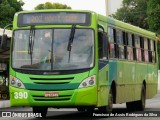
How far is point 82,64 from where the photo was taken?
17844mm

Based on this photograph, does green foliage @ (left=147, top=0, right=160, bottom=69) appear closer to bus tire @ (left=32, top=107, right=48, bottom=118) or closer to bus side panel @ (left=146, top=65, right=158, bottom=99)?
bus side panel @ (left=146, top=65, right=158, bottom=99)

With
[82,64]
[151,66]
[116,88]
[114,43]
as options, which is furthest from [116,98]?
[151,66]

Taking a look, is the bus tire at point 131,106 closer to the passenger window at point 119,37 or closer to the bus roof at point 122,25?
the bus roof at point 122,25

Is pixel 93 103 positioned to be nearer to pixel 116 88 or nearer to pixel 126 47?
pixel 116 88

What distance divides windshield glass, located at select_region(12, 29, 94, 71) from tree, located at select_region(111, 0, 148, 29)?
70945 mm

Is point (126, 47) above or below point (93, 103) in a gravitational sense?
above

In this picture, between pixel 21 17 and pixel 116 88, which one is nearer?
pixel 21 17

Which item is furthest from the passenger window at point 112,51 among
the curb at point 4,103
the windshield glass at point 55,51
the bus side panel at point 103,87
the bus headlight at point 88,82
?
the curb at point 4,103

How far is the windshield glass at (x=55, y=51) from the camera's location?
17844 millimetres

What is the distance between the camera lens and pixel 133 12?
8938cm

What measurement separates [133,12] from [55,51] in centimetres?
7204

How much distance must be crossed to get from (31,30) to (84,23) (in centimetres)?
139

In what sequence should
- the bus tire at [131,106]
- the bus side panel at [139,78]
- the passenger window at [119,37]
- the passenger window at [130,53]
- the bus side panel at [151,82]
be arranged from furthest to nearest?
the bus side panel at [151,82] → the bus tire at [131,106] → the bus side panel at [139,78] → the passenger window at [130,53] → the passenger window at [119,37]

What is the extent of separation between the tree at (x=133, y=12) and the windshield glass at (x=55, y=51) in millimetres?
70945
